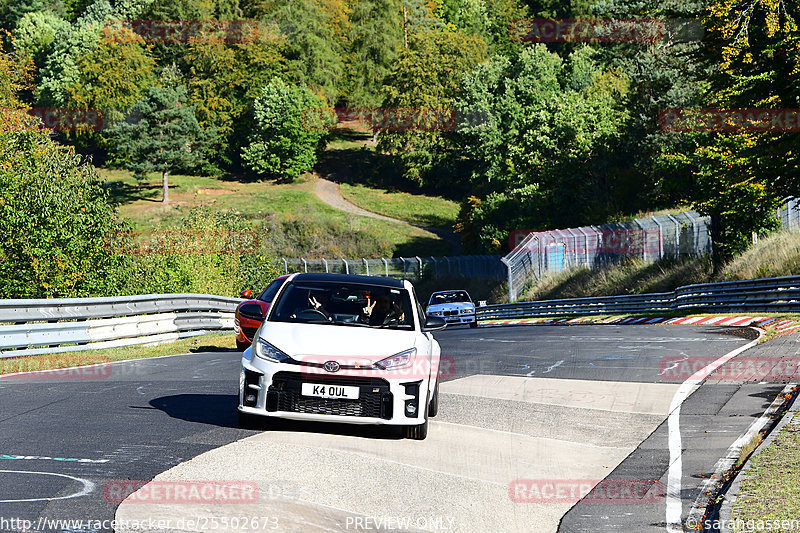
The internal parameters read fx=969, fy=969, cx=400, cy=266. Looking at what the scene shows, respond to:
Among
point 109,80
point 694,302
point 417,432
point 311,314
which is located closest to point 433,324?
point 311,314

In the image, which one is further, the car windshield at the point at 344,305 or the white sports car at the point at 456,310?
the white sports car at the point at 456,310

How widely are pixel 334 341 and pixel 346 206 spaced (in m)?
89.7

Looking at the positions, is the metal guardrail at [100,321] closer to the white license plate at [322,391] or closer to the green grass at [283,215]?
the white license plate at [322,391]

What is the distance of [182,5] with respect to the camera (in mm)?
127688

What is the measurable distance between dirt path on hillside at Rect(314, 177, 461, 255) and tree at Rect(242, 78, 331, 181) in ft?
10.9

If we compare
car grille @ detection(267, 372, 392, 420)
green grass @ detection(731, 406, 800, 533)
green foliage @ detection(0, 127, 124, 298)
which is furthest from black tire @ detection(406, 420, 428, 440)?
green foliage @ detection(0, 127, 124, 298)

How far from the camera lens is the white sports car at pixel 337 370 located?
8828mm

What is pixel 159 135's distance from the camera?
10331 cm

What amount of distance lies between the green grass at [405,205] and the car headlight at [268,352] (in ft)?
280

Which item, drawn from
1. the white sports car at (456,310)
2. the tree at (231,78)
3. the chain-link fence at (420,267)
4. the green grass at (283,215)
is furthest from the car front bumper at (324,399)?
the tree at (231,78)

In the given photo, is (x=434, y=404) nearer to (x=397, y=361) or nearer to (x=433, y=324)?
(x=433, y=324)

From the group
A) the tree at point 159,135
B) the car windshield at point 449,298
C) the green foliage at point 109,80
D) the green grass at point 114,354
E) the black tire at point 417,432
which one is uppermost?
the green foliage at point 109,80

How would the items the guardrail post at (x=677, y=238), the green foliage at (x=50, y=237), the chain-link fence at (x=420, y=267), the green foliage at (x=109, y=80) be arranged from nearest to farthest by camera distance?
1. the green foliage at (x=50, y=237)
2. the guardrail post at (x=677, y=238)
3. the chain-link fence at (x=420, y=267)
4. the green foliage at (x=109, y=80)

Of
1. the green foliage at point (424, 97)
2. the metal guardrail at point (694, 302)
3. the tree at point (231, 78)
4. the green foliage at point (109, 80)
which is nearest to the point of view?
the metal guardrail at point (694, 302)
